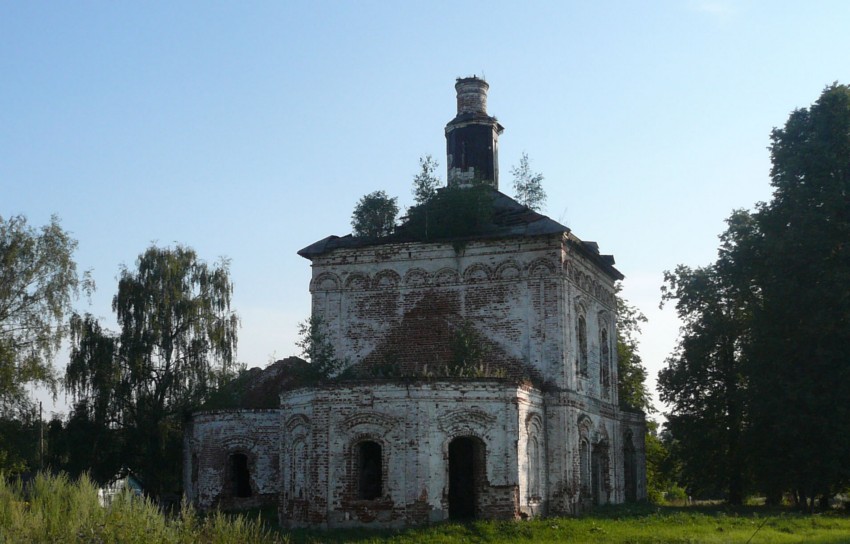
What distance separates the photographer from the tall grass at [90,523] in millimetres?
12812

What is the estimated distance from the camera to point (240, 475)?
26.4 m

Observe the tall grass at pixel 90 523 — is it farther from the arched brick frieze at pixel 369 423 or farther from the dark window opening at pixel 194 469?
the dark window opening at pixel 194 469

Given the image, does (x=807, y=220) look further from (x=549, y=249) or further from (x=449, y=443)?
(x=449, y=443)

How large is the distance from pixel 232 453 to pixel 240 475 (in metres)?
0.82

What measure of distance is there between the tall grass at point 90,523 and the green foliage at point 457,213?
10851 mm

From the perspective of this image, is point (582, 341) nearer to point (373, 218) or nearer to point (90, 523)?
point (373, 218)

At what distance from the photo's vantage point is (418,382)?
20547 mm

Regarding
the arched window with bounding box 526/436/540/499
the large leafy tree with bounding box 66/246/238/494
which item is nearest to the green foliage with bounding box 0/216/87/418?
the large leafy tree with bounding box 66/246/238/494

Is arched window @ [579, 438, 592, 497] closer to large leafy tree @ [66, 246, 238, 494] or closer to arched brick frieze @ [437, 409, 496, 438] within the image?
arched brick frieze @ [437, 409, 496, 438]

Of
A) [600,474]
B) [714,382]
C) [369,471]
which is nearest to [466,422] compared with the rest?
[369,471]

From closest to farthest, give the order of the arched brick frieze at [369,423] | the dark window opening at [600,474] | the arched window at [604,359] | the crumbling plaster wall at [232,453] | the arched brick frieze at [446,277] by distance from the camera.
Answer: the arched brick frieze at [369,423] → the arched brick frieze at [446,277] → the crumbling plaster wall at [232,453] → the dark window opening at [600,474] → the arched window at [604,359]

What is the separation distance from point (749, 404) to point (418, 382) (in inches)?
449

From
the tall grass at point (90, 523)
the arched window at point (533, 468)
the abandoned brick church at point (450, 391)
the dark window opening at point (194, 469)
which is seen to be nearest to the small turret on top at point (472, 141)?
the abandoned brick church at point (450, 391)

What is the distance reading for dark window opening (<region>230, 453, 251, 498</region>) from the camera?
26000 millimetres
